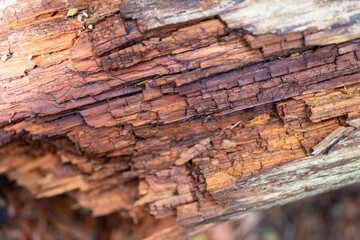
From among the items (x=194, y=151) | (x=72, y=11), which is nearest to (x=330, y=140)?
(x=194, y=151)

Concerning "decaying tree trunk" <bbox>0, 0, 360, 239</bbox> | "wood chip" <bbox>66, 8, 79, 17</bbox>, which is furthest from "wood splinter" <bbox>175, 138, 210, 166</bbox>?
"wood chip" <bbox>66, 8, 79, 17</bbox>

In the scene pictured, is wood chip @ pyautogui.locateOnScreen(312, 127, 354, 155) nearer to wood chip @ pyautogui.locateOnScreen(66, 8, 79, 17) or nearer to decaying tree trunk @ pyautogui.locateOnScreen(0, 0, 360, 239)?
decaying tree trunk @ pyautogui.locateOnScreen(0, 0, 360, 239)

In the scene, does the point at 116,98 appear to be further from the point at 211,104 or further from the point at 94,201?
the point at 94,201

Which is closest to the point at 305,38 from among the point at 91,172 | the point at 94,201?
the point at 91,172

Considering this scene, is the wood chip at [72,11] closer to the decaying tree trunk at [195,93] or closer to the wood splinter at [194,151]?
the decaying tree trunk at [195,93]

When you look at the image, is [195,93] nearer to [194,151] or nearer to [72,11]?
[194,151]

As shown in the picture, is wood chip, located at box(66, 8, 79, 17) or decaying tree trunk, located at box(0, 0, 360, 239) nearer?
decaying tree trunk, located at box(0, 0, 360, 239)

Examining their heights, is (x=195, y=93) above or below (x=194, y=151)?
above

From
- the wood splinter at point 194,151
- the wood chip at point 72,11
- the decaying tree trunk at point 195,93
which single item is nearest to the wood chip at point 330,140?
the decaying tree trunk at point 195,93
